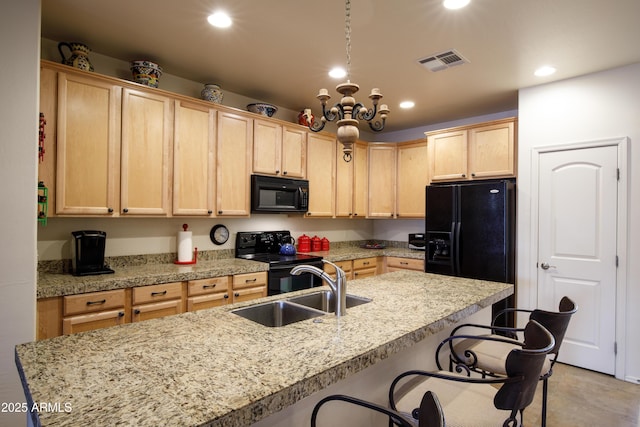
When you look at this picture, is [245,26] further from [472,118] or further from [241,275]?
[472,118]

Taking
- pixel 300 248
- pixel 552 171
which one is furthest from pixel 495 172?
pixel 300 248

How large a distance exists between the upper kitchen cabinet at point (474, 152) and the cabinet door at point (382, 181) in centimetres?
66

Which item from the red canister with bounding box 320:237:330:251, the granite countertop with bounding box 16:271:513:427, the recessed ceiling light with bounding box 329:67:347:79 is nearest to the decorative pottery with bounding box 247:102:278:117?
the recessed ceiling light with bounding box 329:67:347:79

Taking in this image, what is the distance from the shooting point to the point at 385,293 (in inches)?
77.8

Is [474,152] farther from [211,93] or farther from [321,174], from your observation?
[211,93]

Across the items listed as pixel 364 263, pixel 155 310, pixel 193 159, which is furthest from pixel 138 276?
pixel 364 263

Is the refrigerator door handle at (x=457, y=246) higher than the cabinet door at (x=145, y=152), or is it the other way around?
the cabinet door at (x=145, y=152)

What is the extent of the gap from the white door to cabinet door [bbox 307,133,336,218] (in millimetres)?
2250

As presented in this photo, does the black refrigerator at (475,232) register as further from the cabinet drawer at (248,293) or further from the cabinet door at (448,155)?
the cabinet drawer at (248,293)

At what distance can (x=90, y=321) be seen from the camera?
226 centimetres

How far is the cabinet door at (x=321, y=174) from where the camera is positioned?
4133mm

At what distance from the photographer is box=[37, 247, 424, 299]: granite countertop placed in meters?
2.18

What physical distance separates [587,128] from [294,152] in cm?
283

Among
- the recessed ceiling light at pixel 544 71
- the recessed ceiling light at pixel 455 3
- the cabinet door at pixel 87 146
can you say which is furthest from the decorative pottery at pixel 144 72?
the recessed ceiling light at pixel 544 71
